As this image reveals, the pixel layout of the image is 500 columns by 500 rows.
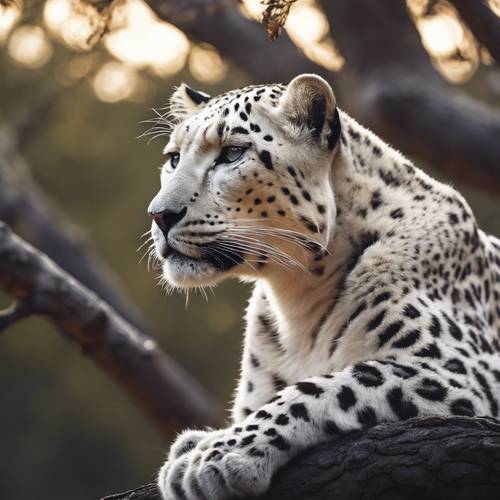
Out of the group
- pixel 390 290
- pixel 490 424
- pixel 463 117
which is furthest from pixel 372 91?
pixel 490 424

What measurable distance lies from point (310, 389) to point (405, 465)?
2.45ft

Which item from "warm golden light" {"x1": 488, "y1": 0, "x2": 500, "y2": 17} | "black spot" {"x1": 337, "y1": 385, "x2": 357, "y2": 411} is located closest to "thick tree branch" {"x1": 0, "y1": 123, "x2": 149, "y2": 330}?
"black spot" {"x1": 337, "y1": 385, "x2": 357, "y2": 411}

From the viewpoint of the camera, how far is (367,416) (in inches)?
190

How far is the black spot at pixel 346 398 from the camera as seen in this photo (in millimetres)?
4816

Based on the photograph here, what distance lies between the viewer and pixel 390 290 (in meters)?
5.54

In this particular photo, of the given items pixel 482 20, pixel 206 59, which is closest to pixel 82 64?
pixel 206 59

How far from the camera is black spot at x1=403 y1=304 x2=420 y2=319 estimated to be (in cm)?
535

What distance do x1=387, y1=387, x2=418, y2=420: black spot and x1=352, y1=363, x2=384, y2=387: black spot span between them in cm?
8

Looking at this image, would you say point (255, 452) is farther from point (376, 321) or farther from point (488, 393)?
point (488, 393)

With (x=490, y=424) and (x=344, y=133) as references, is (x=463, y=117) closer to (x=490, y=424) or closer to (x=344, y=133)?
(x=344, y=133)

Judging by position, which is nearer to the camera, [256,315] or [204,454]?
[204,454]

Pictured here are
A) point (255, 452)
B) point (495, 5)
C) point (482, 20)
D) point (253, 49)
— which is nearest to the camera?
point (482, 20)

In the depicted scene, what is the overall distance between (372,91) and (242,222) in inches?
193

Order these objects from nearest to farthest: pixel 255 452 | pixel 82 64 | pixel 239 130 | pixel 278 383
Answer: pixel 255 452, pixel 239 130, pixel 278 383, pixel 82 64
